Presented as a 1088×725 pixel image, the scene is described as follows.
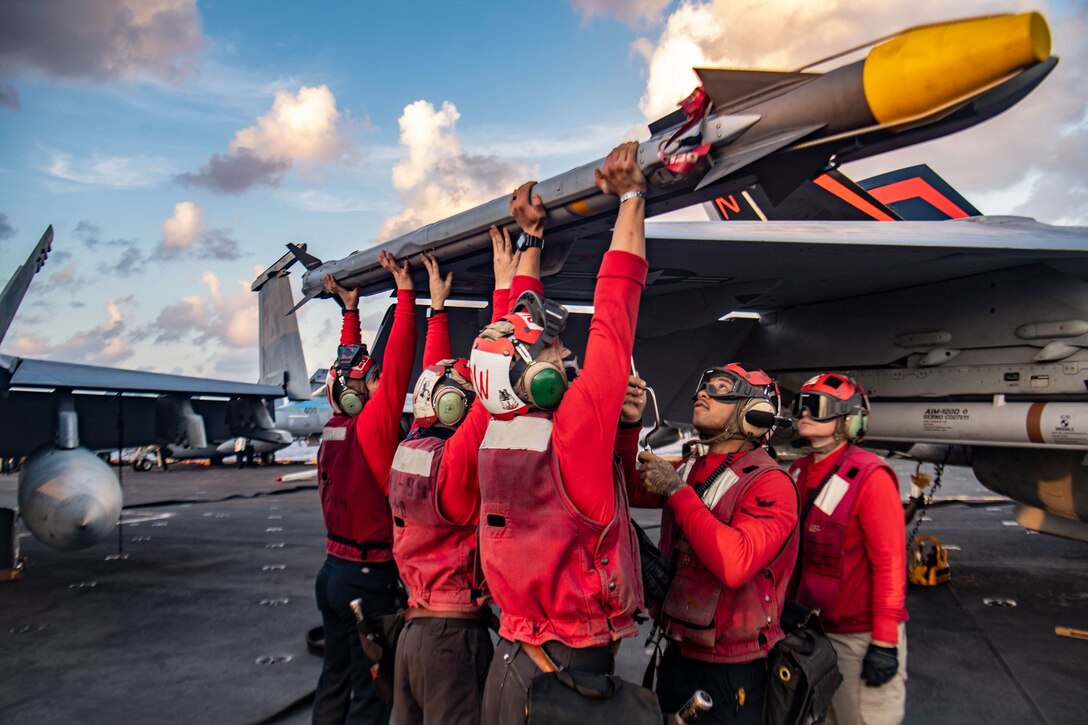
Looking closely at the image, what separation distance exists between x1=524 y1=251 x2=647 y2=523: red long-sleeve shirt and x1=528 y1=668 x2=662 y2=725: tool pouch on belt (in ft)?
1.34

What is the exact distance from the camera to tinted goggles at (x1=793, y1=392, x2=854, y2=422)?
9.84 feet

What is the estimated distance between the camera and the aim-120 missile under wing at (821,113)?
84.8 inches

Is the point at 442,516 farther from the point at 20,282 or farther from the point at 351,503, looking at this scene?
the point at 20,282

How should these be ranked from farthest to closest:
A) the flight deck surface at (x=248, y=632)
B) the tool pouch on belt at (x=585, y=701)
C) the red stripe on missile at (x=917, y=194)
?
the red stripe on missile at (x=917, y=194)
the flight deck surface at (x=248, y=632)
the tool pouch on belt at (x=585, y=701)

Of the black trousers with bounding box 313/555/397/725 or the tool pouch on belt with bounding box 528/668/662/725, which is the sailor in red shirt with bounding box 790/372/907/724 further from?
the black trousers with bounding box 313/555/397/725

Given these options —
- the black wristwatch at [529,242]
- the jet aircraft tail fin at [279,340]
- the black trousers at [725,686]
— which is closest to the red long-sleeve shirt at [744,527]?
the black trousers at [725,686]

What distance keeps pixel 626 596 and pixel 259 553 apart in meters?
8.02

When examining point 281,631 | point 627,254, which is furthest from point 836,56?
point 281,631

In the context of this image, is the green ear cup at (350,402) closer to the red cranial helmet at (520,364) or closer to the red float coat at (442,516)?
the red float coat at (442,516)

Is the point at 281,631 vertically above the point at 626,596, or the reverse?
the point at 626,596

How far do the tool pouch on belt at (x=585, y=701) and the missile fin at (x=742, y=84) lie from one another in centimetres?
203

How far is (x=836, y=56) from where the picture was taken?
238cm

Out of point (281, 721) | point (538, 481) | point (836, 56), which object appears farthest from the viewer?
point (281, 721)

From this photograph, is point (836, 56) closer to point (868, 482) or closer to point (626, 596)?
point (868, 482)
